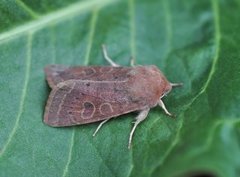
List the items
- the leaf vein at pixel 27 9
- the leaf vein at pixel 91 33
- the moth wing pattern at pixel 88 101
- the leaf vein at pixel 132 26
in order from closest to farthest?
the moth wing pattern at pixel 88 101 → the leaf vein at pixel 27 9 → the leaf vein at pixel 91 33 → the leaf vein at pixel 132 26

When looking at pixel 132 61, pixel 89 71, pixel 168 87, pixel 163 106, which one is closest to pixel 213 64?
pixel 168 87

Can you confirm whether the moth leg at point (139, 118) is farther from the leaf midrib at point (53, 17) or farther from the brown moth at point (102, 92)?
the leaf midrib at point (53, 17)

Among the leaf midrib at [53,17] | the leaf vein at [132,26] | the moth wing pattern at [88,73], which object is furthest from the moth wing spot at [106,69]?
the leaf midrib at [53,17]

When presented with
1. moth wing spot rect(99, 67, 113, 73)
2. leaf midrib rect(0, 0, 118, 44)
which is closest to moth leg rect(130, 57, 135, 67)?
moth wing spot rect(99, 67, 113, 73)

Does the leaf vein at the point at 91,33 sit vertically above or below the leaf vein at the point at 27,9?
below

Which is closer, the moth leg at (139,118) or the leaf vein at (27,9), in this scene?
the moth leg at (139,118)

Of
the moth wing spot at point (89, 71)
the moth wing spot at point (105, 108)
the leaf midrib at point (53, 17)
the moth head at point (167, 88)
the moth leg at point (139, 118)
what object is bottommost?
the moth leg at point (139, 118)

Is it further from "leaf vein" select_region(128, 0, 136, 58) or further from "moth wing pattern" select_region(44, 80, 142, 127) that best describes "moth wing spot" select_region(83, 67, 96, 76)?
"leaf vein" select_region(128, 0, 136, 58)

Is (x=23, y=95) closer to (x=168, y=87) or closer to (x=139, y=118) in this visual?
(x=139, y=118)
